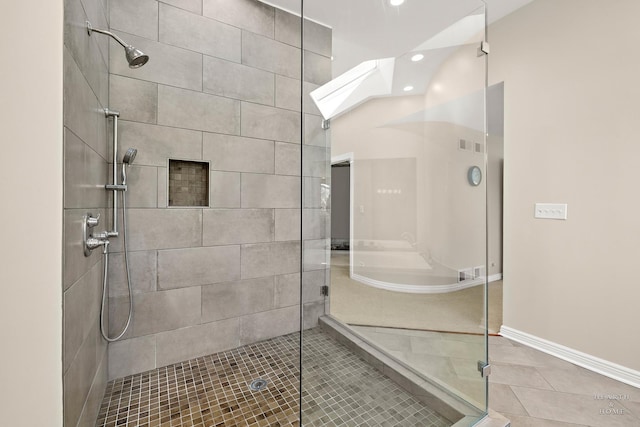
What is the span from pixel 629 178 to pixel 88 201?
3.09 meters

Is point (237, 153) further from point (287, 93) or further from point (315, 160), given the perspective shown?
point (315, 160)

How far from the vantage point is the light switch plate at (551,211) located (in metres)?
2.18

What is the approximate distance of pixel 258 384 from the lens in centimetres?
182

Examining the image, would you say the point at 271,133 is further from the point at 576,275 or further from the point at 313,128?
the point at 576,275

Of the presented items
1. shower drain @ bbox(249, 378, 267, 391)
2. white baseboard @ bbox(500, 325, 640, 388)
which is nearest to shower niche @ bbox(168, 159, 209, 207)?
shower drain @ bbox(249, 378, 267, 391)

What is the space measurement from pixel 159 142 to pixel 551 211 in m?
2.97

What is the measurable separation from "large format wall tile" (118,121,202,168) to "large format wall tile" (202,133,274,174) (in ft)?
0.27

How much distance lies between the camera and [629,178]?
1859 mm

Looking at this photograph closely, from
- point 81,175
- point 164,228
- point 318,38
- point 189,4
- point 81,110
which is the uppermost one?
point 189,4

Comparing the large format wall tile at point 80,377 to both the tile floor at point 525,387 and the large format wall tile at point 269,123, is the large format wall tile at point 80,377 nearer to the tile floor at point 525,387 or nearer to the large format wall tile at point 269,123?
the tile floor at point 525,387

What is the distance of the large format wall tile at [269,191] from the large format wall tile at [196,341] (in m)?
0.96

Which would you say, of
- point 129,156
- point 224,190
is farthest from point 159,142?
point 224,190

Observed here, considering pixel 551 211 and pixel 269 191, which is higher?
pixel 269 191

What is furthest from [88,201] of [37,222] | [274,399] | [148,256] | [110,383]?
[274,399]
